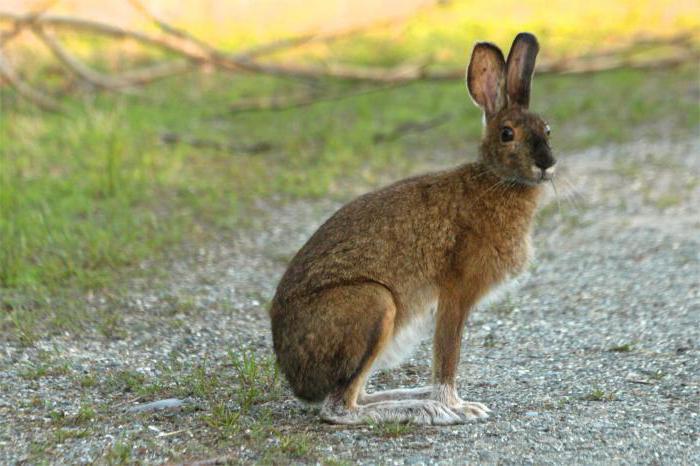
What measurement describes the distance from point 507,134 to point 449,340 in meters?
0.90

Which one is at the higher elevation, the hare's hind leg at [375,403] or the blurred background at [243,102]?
the blurred background at [243,102]

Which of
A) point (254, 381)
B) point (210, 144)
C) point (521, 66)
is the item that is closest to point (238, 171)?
point (210, 144)

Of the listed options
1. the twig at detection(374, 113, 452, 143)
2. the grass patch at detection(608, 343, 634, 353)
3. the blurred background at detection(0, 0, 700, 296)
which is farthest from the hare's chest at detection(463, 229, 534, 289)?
the twig at detection(374, 113, 452, 143)

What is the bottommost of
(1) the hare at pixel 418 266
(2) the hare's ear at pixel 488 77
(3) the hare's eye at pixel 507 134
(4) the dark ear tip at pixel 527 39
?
(1) the hare at pixel 418 266

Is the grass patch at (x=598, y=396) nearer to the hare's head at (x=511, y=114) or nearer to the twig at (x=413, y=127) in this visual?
the hare's head at (x=511, y=114)

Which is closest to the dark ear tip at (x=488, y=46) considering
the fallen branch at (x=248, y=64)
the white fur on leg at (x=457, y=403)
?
the white fur on leg at (x=457, y=403)

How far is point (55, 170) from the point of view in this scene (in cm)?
888

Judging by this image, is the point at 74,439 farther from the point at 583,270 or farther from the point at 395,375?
the point at 583,270

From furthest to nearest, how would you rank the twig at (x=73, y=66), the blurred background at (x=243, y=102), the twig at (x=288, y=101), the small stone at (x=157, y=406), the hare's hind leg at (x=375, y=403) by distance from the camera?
the twig at (x=288, y=101) < the twig at (x=73, y=66) < the blurred background at (x=243, y=102) < the small stone at (x=157, y=406) < the hare's hind leg at (x=375, y=403)

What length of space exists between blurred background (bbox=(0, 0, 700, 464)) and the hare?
0.31 m

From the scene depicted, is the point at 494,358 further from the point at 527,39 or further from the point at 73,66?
the point at 73,66

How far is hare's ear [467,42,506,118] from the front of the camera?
5.03 meters

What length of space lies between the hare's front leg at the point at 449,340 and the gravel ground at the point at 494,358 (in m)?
0.21

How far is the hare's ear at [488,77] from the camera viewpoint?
16.5 ft
